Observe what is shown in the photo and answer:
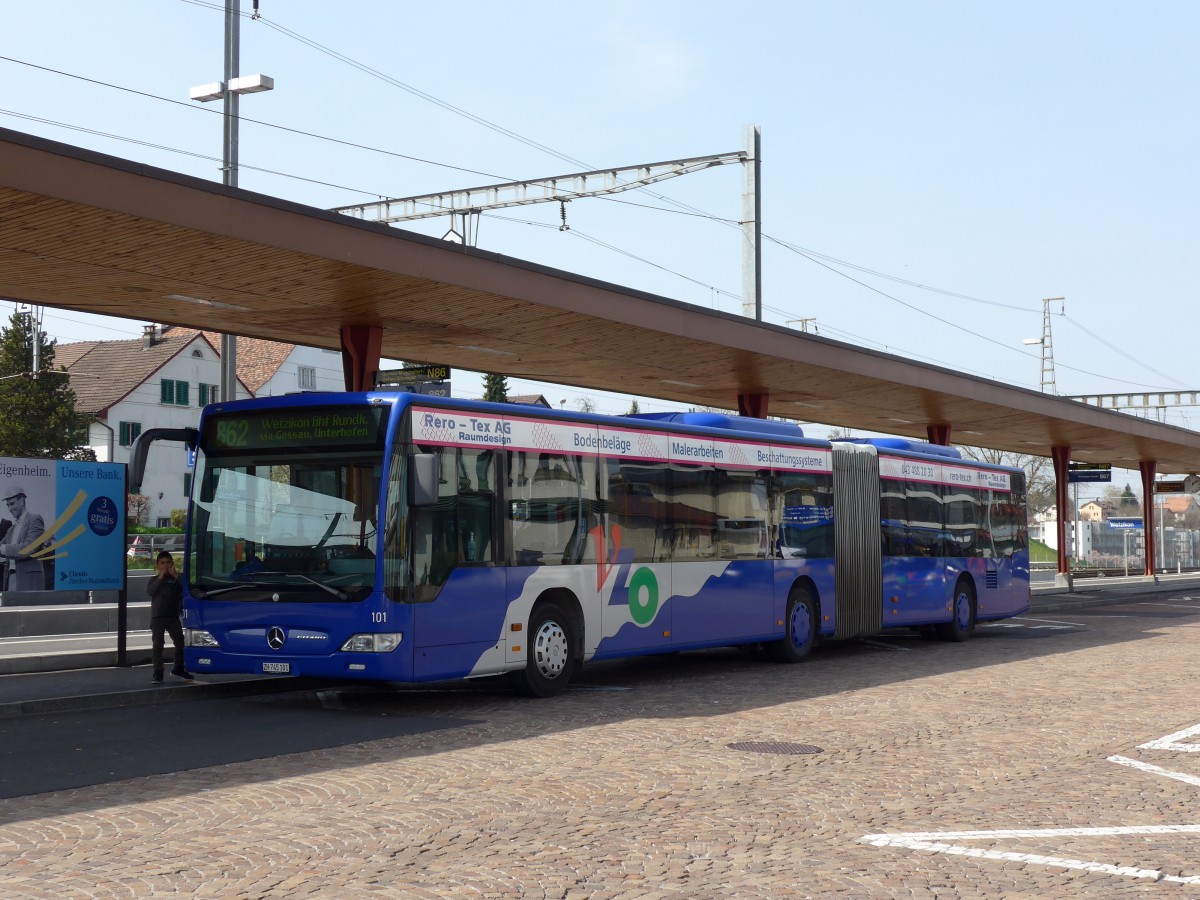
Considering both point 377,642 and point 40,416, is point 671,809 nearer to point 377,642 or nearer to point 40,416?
point 377,642

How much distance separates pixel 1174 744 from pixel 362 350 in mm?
12801

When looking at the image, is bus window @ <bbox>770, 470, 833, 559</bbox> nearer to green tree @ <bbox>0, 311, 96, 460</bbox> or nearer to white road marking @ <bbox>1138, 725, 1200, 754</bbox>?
white road marking @ <bbox>1138, 725, 1200, 754</bbox>

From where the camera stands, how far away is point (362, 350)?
20.6 m

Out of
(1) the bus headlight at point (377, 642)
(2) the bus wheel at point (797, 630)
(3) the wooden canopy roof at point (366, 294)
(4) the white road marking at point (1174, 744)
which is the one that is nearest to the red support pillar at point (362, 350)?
(3) the wooden canopy roof at point (366, 294)

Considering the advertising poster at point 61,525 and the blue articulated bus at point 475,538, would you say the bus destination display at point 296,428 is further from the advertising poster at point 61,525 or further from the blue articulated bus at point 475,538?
the advertising poster at point 61,525

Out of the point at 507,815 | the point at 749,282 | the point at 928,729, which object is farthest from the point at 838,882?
the point at 749,282

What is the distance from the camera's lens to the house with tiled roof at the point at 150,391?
6919 cm

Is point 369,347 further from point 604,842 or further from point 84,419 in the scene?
point 84,419

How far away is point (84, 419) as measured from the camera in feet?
210

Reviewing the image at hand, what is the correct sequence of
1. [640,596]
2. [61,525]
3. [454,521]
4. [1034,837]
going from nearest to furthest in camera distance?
[1034,837] → [454,521] → [640,596] → [61,525]

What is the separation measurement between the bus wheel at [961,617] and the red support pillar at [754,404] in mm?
6948

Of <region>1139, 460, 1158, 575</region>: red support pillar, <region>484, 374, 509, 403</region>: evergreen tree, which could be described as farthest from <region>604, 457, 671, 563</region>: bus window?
<region>484, 374, 509, 403</region>: evergreen tree

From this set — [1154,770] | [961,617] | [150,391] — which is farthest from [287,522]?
[150,391]

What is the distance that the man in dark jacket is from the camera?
15438 millimetres
